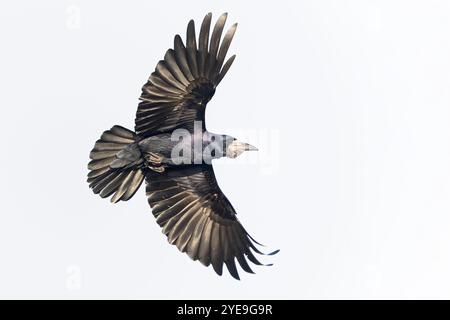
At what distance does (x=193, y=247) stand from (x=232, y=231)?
619 millimetres

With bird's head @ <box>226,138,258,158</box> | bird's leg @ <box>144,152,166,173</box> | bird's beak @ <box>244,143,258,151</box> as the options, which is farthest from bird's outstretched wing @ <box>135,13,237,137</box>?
bird's beak @ <box>244,143,258,151</box>

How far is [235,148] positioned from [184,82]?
126 centimetres

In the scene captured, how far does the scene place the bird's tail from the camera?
56.1 ft

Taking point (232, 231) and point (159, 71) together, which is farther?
point (232, 231)

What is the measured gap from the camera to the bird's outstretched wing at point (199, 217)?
57.3ft

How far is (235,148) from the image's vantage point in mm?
17141

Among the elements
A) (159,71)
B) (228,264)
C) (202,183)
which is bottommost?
(228,264)

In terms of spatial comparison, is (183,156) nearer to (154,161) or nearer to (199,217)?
(154,161)

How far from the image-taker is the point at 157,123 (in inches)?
662

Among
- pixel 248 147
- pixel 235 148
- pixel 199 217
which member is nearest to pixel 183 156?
pixel 235 148

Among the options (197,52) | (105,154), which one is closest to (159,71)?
(197,52)

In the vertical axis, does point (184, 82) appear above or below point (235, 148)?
above

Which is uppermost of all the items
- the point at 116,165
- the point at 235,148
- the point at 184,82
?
the point at 184,82

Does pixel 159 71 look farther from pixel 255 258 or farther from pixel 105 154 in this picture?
pixel 255 258
